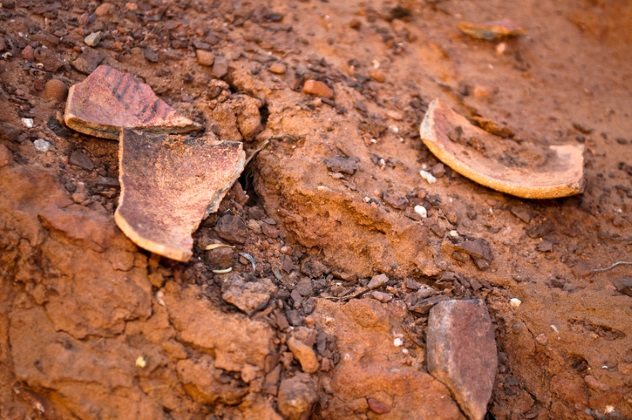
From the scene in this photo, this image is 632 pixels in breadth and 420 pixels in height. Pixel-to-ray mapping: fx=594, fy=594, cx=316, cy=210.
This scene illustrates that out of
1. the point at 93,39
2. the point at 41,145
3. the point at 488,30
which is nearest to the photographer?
the point at 41,145

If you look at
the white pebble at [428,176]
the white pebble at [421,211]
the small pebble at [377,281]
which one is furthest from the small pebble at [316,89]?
the small pebble at [377,281]

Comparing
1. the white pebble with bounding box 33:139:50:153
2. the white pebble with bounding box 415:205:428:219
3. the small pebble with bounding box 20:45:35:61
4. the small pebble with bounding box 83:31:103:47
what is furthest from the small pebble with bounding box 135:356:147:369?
the small pebble with bounding box 83:31:103:47

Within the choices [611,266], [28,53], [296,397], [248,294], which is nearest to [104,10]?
[28,53]

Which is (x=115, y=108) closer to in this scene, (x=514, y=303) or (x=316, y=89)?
(x=316, y=89)

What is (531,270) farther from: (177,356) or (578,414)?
(177,356)

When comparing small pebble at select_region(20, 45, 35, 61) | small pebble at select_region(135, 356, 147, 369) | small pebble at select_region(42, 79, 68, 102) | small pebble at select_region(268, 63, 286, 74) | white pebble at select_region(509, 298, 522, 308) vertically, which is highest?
small pebble at select_region(20, 45, 35, 61)

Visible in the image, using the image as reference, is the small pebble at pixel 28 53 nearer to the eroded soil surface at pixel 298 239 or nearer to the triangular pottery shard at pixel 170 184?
the eroded soil surface at pixel 298 239

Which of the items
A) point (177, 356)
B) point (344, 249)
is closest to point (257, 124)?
point (344, 249)

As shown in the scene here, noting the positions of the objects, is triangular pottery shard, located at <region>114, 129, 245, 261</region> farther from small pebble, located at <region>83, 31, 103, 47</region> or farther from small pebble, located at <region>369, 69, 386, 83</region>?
small pebble, located at <region>369, 69, 386, 83</region>
